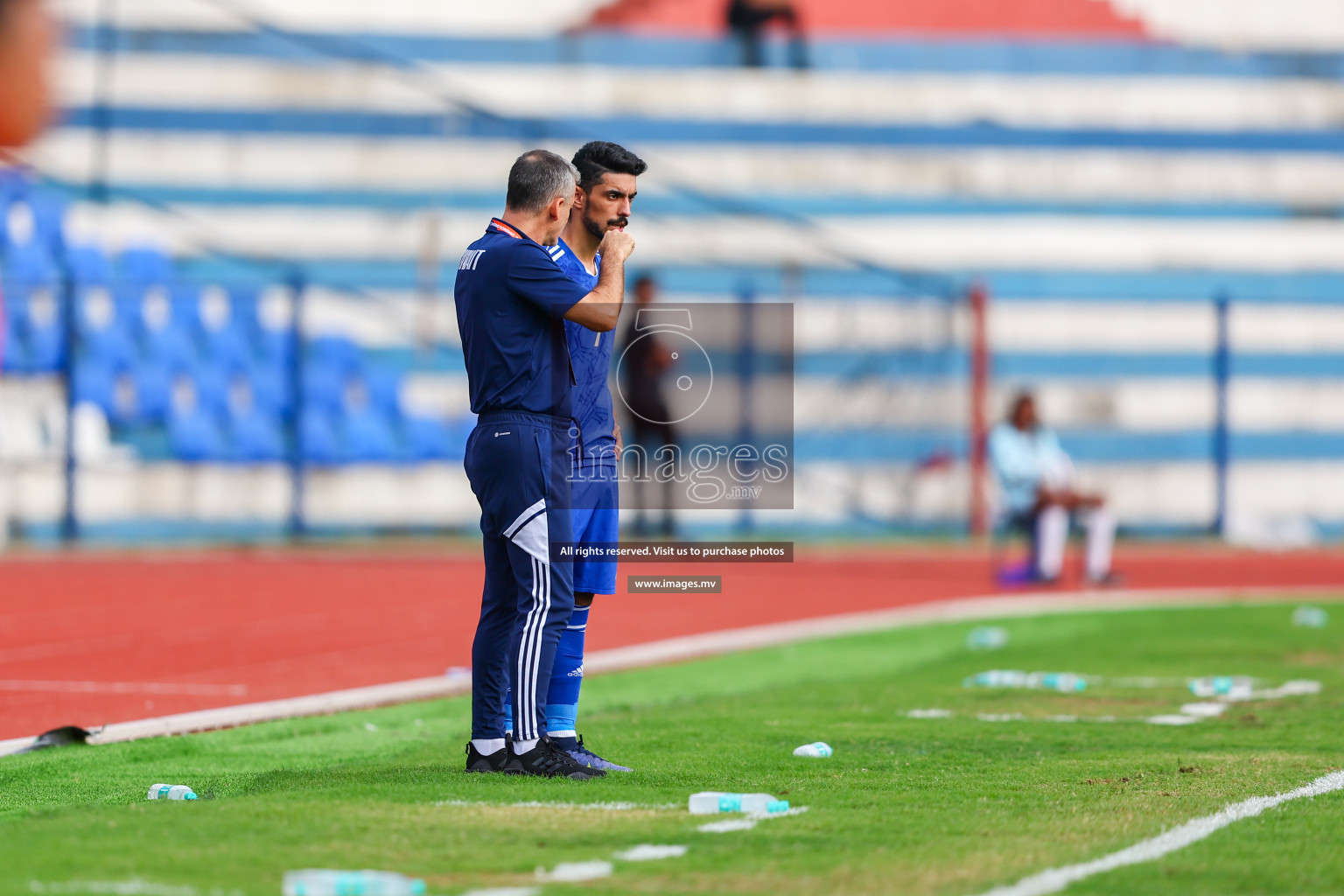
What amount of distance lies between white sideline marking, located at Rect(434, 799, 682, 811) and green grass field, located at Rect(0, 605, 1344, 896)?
2cm

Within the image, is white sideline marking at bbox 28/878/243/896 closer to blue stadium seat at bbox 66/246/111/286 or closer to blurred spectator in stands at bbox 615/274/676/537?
blurred spectator in stands at bbox 615/274/676/537

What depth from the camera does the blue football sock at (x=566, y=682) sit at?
669 centimetres

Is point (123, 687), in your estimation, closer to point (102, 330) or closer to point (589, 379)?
point (589, 379)

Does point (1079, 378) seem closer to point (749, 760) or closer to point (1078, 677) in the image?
point (1078, 677)

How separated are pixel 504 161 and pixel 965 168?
6089 millimetres

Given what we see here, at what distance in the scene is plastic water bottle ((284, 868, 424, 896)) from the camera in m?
4.30

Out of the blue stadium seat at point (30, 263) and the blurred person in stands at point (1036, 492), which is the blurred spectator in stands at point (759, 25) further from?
the blurred person in stands at point (1036, 492)

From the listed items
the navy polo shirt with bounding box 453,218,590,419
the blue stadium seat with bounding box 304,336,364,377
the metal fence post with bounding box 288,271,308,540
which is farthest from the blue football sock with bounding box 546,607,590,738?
the blue stadium seat with bounding box 304,336,364,377

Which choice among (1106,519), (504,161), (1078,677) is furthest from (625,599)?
(504,161)

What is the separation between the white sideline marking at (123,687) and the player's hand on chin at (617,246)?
389cm

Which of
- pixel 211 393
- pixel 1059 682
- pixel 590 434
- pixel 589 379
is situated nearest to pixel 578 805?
pixel 590 434

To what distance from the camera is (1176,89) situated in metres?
26.1

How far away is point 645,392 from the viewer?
18.6 metres

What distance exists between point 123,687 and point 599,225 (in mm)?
4182
